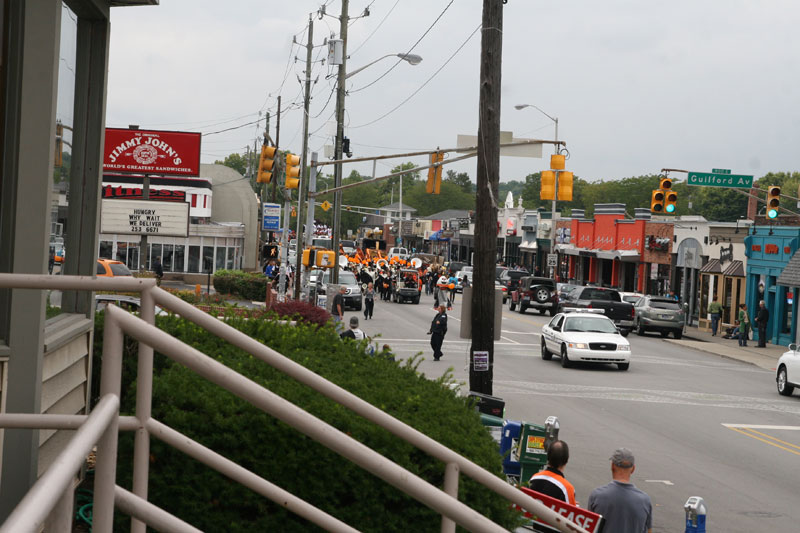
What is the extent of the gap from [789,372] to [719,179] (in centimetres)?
1137

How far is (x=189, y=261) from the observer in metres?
→ 58.9

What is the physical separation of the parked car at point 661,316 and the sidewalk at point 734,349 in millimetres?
632

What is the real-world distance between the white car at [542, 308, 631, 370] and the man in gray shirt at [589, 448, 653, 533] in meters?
20.8

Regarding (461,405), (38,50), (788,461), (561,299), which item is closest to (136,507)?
(38,50)

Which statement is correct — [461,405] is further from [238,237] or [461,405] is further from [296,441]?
[238,237]

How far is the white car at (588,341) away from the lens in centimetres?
2869

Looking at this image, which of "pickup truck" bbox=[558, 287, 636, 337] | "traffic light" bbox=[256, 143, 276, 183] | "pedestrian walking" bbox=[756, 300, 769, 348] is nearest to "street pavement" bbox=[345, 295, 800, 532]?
"pedestrian walking" bbox=[756, 300, 769, 348]

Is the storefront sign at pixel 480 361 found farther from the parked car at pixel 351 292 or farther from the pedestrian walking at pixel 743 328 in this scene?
the parked car at pixel 351 292

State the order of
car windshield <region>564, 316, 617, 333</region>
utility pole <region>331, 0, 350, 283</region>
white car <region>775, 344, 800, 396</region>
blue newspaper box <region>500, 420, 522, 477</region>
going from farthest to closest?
utility pole <region>331, 0, 350, 283</region>
car windshield <region>564, 316, 617, 333</region>
white car <region>775, 344, 800, 396</region>
blue newspaper box <region>500, 420, 522, 477</region>

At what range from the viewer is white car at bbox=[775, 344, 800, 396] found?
973 inches

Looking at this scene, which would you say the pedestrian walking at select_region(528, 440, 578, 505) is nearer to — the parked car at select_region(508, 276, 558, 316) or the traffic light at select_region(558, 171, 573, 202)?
the traffic light at select_region(558, 171, 573, 202)

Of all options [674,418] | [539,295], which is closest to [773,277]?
[539,295]

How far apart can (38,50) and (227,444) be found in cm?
225

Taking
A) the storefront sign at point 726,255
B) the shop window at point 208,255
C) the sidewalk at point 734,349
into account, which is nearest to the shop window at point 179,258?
the shop window at point 208,255
